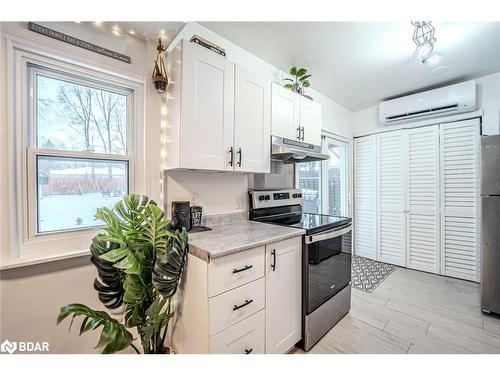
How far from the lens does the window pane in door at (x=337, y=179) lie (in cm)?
341

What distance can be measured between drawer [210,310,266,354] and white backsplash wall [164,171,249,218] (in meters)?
0.90

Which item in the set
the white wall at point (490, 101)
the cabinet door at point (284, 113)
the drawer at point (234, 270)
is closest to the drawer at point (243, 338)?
the drawer at point (234, 270)

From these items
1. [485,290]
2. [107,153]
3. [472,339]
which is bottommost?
[472,339]

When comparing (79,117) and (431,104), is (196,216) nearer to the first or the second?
(79,117)

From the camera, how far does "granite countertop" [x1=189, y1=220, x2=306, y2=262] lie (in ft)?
3.69

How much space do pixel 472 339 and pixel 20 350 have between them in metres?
3.14

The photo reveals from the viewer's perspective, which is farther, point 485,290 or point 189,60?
point 485,290

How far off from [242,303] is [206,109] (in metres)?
1.28

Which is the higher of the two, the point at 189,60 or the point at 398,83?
the point at 398,83

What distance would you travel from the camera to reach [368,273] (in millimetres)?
3023

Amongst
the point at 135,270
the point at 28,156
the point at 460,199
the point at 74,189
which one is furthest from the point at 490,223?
the point at 28,156
